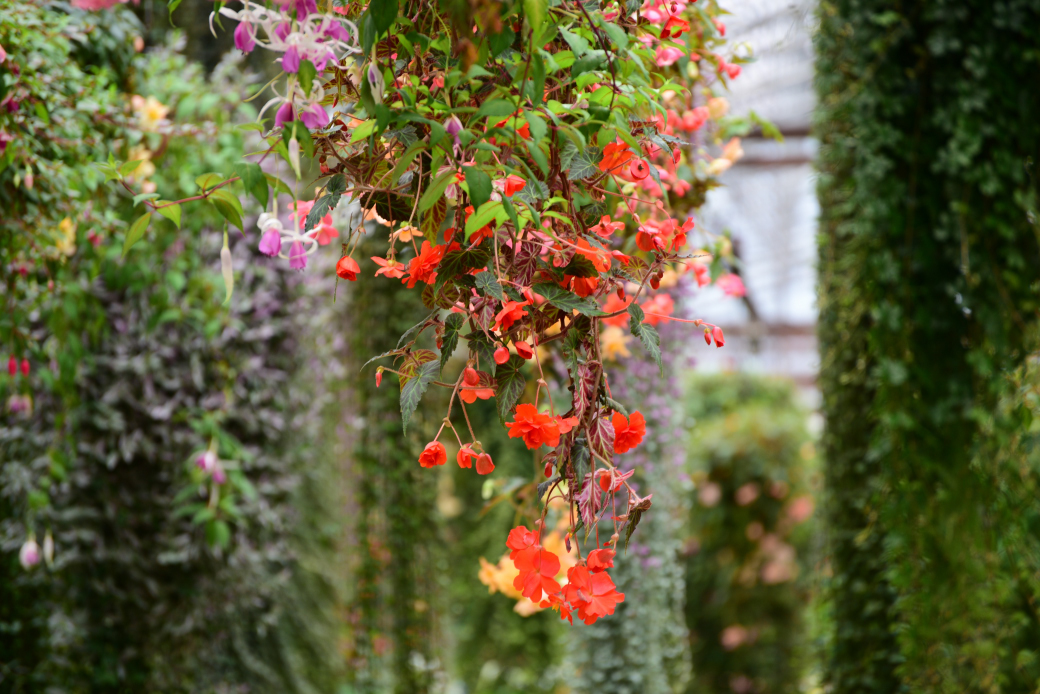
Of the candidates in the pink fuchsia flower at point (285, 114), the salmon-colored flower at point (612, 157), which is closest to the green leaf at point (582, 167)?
the salmon-colored flower at point (612, 157)

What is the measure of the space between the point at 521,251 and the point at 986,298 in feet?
3.58

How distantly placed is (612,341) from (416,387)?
0.66 metres

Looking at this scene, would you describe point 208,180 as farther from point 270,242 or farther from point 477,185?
point 477,185

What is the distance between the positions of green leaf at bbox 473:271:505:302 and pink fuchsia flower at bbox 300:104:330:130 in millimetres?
181

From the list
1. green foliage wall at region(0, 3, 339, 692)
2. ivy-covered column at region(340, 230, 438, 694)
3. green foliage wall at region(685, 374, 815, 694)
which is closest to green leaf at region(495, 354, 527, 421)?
green foliage wall at region(0, 3, 339, 692)

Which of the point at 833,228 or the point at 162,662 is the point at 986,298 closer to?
the point at 833,228

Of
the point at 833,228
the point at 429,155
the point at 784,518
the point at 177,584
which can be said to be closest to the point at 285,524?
the point at 177,584

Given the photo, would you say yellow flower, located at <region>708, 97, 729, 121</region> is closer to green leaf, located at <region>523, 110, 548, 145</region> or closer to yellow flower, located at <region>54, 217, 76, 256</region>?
green leaf, located at <region>523, 110, 548, 145</region>

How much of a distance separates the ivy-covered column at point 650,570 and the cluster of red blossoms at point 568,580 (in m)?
0.75

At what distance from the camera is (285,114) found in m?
0.57

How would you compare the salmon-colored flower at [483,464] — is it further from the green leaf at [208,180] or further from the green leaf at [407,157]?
the green leaf at [208,180]

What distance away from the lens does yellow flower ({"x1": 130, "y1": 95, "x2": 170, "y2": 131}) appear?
4.25 ft

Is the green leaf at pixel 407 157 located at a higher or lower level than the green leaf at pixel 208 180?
higher

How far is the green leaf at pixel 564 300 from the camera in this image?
0.58m
